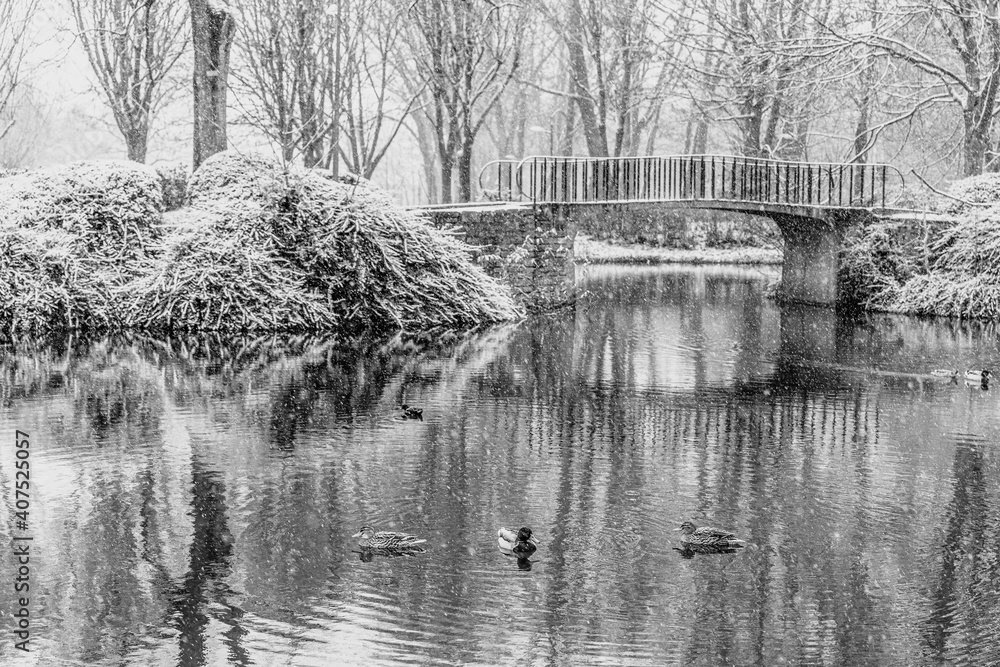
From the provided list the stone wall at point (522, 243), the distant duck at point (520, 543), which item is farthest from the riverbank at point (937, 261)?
the distant duck at point (520, 543)

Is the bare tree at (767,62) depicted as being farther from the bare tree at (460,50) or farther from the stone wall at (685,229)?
the bare tree at (460,50)

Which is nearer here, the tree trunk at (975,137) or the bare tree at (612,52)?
the tree trunk at (975,137)

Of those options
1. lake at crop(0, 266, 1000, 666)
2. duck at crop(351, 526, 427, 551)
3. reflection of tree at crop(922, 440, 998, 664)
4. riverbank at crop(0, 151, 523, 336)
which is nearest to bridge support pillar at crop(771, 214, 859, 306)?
riverbank at crop(0, 151, 523, 336)

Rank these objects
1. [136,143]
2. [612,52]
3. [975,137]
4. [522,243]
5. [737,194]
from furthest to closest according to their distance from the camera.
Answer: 1. [612,52]
2. [136,143]
3. [737,194]
4. [975,137]
5. [522,243]

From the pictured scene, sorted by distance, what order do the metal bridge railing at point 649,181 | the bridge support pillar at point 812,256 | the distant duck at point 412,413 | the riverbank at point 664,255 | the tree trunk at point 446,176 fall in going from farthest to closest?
the riverbank at point 664,255
the tree trunk at point 446,176
the bridge support pillar at point 812,256
the metal bridge railing at point 649,181
the distant duck at point 412,413

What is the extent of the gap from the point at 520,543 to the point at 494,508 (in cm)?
123

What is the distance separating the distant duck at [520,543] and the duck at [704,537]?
1.06 metres

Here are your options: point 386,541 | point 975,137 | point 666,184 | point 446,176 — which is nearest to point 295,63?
point 446,176

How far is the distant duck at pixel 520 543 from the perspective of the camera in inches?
352

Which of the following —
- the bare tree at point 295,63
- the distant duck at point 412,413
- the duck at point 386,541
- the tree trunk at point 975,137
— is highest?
the bare tree at point 295,63

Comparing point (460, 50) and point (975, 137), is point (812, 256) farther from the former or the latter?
point (460, 50)

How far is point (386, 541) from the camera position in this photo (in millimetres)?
9031

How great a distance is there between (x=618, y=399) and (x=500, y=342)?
535 centimetres

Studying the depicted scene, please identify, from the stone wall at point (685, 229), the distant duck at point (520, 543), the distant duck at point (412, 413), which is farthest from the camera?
the stone wall at point (685, 229)
